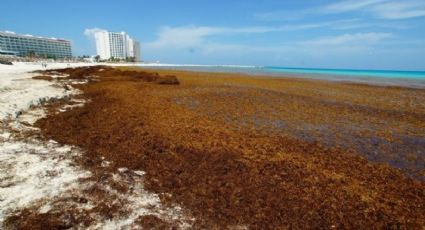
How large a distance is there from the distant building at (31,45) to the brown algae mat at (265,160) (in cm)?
13369

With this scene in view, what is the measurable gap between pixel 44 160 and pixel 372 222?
5836 mm

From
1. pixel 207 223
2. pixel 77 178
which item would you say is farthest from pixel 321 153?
pixel 77 178

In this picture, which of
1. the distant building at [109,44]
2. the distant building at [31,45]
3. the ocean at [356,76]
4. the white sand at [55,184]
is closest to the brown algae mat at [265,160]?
the white sand at [55,184]

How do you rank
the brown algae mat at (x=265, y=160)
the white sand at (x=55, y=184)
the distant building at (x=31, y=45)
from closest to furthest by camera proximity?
the white sand at (x=55, y=184) → the brown algae mat at (x=265, y=160) → the distant building at (x=31, y=45)

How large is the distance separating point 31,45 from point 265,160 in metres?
169

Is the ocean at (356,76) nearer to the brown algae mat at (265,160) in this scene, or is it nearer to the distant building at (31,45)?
the brown algae mat at (265,160)

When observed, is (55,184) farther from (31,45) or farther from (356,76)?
(31,45)

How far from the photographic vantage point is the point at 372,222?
365 cm

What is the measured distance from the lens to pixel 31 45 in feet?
450

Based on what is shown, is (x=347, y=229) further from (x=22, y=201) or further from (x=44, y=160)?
(x=44, y=160)

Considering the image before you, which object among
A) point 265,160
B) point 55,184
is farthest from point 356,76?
point 55,184

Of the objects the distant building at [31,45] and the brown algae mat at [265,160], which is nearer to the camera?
the brown algae mat at [265,160]

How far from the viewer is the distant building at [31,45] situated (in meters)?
125

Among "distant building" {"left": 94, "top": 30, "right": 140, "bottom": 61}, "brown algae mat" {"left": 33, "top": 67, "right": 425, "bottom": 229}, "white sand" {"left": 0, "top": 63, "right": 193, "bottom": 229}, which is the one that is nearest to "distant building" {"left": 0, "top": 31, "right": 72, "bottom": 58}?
"distant building" {"left": 94, "top": 30, "right": 140, "bottom": 61}
